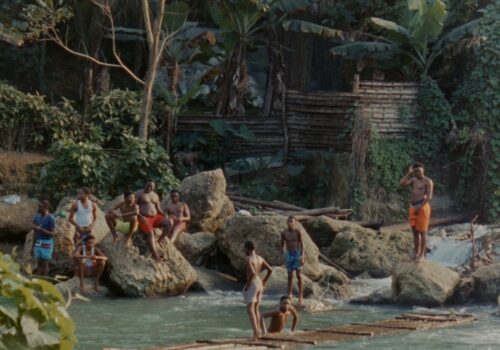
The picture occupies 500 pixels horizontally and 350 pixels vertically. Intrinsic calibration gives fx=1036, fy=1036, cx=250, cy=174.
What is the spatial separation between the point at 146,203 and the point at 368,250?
4.36m

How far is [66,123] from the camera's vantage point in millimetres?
→ 22297

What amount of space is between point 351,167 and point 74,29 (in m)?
7.49

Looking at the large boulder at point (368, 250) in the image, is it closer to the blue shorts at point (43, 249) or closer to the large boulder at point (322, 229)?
the large boulder at point (322, 229)

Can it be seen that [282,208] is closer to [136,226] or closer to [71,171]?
[71,171]

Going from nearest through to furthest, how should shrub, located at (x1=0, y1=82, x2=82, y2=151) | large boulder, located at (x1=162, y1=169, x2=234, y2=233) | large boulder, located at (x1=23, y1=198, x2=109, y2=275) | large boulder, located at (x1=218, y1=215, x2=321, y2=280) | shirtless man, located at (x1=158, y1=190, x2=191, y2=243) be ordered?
large boulder, located at (x1=23, y1=198, x2=109, y2=275)
shirtless man, located at (x1=158, y1=190, x2=191, y2=243)
large boulder, located at (x1=218, y1=215, x2=321, y2=280)
large boulder, located at (x1=162, y1=169, x2=234, y2=233)
shrub, located at (x1=0, y1=82, x2=82, y2=151)

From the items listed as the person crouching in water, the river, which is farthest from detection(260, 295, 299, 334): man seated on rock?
the river

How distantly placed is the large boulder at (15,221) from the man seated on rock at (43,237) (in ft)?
8.49

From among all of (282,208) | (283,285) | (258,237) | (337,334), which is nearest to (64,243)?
(258,237)

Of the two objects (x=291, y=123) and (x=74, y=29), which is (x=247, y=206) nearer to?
(x=291, y=123)

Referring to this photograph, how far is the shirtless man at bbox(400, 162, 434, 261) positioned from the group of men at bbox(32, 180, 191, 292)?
A: 4017 millimetres

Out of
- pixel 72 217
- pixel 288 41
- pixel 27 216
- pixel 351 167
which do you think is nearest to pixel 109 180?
pixel 27 216

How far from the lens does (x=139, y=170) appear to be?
789 inches

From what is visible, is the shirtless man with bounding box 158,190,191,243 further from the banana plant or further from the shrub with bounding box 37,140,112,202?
the banana plant

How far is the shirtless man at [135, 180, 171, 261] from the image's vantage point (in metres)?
16.5
